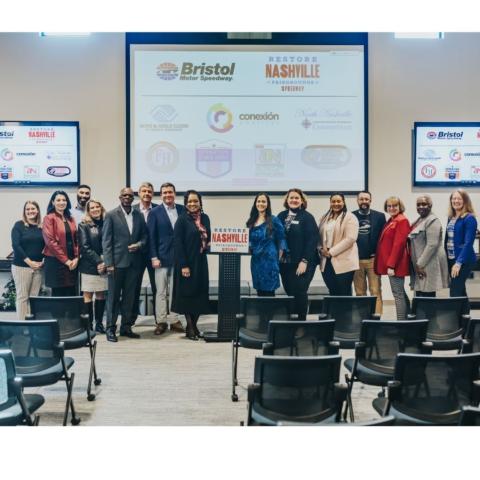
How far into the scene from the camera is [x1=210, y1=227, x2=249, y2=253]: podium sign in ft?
18.9

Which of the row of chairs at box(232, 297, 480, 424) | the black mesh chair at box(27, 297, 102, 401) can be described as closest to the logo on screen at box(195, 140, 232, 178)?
the row of chairs at box(232, 297, 480, 424)

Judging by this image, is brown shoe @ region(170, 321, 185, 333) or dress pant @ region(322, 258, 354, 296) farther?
brown shoe @ region(170, 321, 185, 333)

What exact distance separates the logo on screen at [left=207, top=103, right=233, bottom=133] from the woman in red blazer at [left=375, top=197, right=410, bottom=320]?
10.3ft

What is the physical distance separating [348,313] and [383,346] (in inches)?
30.8

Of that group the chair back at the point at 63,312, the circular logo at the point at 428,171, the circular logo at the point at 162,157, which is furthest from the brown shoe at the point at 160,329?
the circular logo at the point at 428,171

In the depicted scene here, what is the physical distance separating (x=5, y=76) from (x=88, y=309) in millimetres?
4305

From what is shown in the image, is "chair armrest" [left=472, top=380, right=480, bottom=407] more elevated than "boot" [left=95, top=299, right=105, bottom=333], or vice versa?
"chair armrest" [left=472, top=380, right=480, bottom=407]

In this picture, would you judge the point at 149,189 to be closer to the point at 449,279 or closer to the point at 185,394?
the point at 185,394

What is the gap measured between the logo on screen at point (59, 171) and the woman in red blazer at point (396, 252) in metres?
4.93

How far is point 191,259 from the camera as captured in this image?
6090 mm

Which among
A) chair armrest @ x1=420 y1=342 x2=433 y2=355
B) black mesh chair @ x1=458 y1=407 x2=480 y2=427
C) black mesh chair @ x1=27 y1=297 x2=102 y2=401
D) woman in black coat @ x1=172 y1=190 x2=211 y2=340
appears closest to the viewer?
black mesh chair @ x1=458 y1=407 x2=480 y2=427

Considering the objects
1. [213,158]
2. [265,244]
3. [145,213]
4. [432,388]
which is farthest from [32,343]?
[213,158]

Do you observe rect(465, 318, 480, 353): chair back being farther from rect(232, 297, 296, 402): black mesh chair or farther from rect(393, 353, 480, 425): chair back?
rect(232, 297, 296, 402): black mesh chair

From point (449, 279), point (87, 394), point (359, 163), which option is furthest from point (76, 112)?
point (449, 279)
